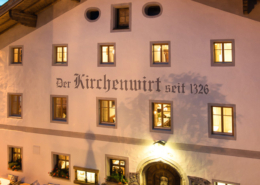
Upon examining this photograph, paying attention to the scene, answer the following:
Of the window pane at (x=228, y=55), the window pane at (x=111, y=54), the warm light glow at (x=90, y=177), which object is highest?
the window pane at (x=111, y=54)

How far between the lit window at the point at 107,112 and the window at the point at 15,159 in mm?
5049

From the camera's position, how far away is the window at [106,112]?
37.5 ft

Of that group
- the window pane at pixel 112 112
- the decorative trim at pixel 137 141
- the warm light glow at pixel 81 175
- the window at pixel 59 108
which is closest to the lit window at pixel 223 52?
the decorative trim at pixel 137 141

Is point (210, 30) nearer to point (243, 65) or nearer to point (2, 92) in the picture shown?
point (243, 65)

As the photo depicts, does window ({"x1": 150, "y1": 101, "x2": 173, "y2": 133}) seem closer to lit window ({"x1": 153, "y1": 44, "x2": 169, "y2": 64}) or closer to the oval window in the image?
lit window ({"x1": 153, "y1": 44, "x2": 169, "y2": 64})

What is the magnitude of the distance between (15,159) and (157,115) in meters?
8.20

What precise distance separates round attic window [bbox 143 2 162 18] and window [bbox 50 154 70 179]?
25.2 feet

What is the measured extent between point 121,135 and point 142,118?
4.08 feet

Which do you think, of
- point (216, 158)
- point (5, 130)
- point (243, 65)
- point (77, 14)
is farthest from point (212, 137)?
point (5, 130)

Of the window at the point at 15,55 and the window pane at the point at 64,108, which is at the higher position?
the window at the point at 15,55

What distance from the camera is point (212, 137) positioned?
9797mm

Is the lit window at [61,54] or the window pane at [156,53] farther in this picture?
the lit window at [61,54]

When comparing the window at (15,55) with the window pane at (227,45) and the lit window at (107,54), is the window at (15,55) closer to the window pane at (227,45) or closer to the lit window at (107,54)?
the lit window at (107,54)

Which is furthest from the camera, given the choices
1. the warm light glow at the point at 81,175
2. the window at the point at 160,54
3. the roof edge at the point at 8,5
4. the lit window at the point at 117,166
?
the warm light glow at the point at 81,175
